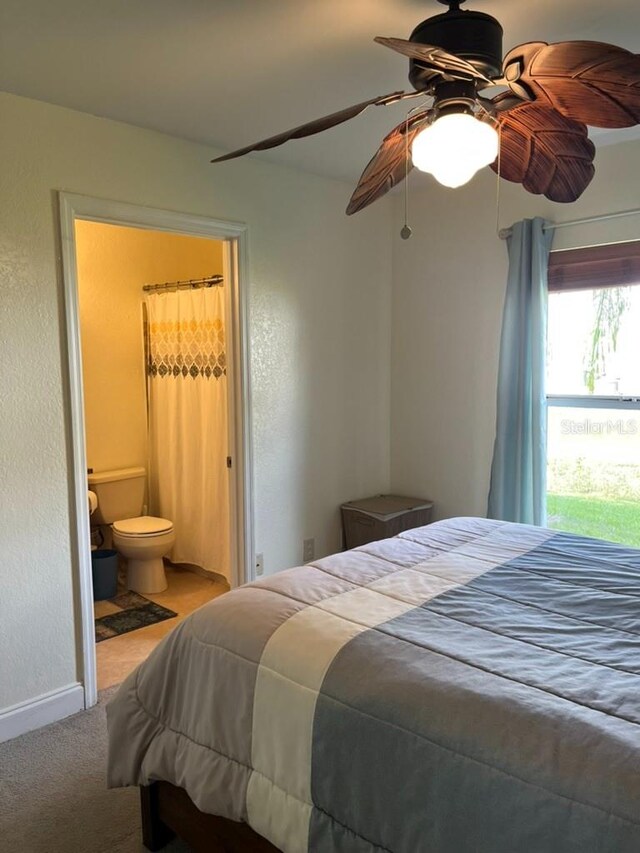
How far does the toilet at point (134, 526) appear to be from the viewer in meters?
3.96

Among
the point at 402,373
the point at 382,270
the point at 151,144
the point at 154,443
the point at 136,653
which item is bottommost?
the point at 136,653

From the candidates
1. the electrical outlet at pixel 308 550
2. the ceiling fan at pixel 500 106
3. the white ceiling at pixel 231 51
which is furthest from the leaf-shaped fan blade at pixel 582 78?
the electrical outlet at pixel 308 550

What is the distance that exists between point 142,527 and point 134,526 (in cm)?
5

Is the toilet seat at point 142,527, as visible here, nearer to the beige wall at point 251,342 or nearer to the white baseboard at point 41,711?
the beige wall at point 251,342

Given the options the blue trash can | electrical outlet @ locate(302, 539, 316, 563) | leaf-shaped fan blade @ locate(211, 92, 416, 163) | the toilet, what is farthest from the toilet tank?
leaf-shaped fan blade @ locate(211, 92, 416, 163)

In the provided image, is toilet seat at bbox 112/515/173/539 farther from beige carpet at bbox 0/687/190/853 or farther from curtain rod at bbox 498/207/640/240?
curtain rod at bbox 498/207/640/240

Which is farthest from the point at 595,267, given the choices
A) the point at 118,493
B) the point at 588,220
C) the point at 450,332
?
the point at 118,493

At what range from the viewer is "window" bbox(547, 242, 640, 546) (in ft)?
10.3

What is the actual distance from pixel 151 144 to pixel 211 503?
2.13m

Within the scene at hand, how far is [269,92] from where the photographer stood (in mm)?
2432

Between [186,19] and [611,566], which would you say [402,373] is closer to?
[611,566]

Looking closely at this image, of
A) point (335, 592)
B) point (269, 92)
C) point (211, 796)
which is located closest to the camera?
point (211, 796)

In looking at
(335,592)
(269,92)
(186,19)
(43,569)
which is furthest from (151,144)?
(335,592)

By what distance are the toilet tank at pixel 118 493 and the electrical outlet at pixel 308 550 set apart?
1.33m
